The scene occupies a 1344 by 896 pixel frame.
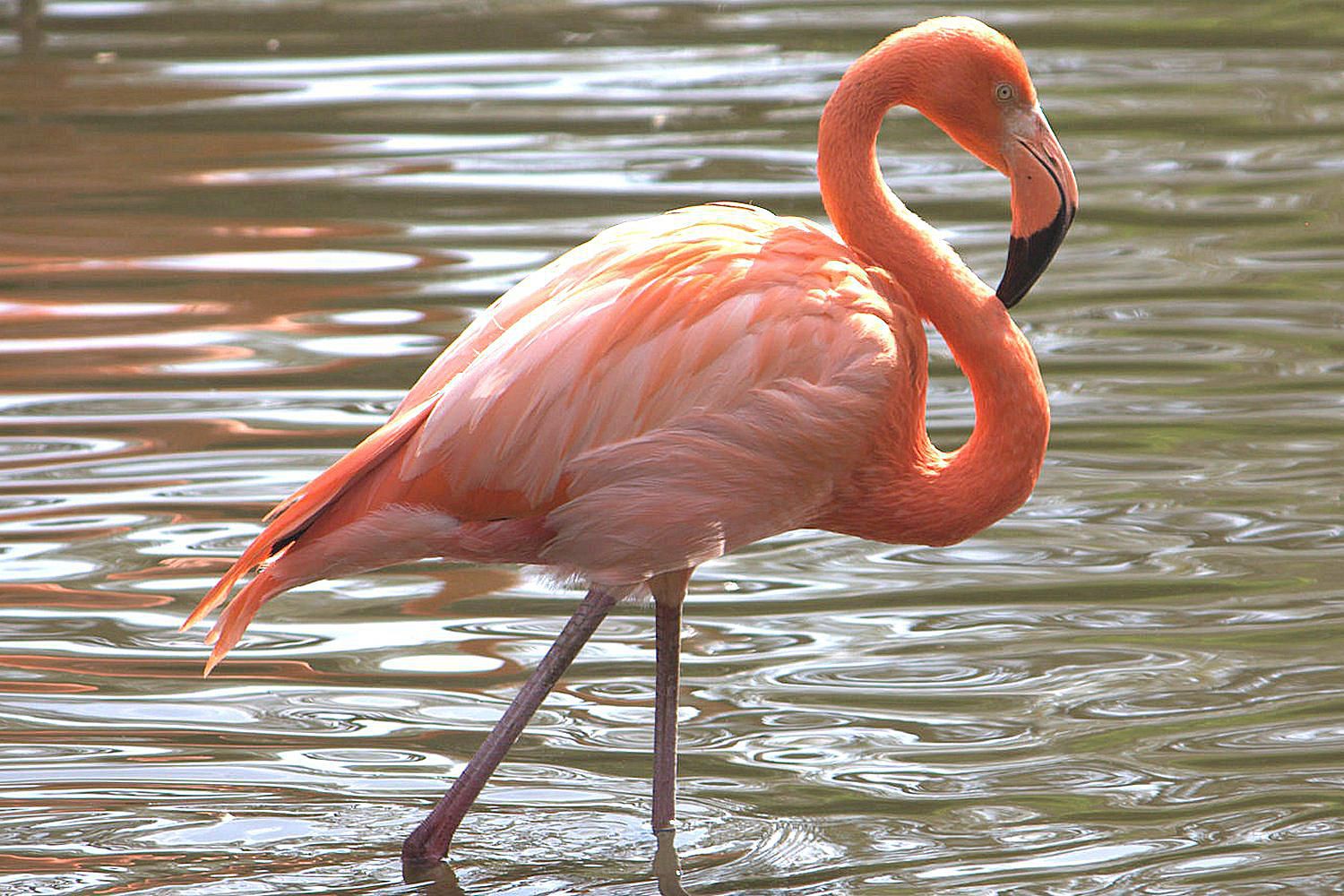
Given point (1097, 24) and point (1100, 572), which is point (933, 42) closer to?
point (1100, 572)

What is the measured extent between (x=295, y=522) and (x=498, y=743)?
0.55 metres

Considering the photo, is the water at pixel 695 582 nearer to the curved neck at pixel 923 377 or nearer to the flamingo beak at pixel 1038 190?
the curved neck at pixel 923 377

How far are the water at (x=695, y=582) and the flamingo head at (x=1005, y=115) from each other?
3.67ft

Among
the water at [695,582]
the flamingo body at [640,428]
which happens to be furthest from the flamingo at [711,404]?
the water at [695,582]

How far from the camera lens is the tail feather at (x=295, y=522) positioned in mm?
3910

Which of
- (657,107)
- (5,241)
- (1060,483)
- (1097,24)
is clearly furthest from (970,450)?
(1097,24)

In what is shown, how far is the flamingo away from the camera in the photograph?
3.77 m

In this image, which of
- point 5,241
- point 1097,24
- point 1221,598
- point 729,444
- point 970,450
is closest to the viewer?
point 729,444

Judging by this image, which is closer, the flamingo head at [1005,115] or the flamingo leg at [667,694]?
the flamingo head at [1005,115]

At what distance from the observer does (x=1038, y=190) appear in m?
3.99

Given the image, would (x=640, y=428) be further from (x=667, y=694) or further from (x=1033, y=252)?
(x=1033, y=252)

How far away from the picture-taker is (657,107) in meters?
10.3

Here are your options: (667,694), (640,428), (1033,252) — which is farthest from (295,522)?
(1033,252)

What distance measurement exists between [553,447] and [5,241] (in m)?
5.39
